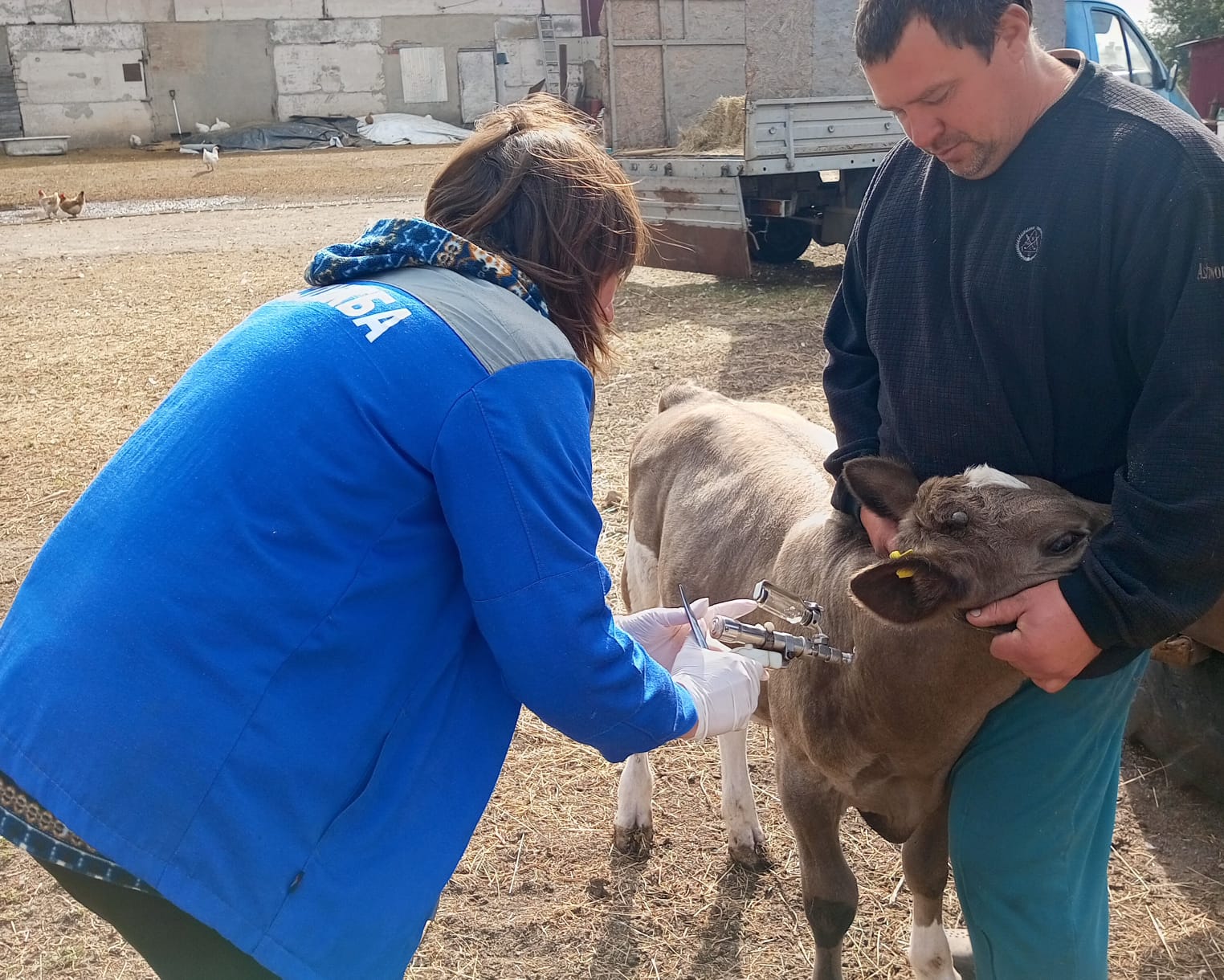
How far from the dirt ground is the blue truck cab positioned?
362cm

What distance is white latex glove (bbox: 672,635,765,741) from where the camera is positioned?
2.38m

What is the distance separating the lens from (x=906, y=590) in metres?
2.35

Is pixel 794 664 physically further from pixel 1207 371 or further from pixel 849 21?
pixel 849 21

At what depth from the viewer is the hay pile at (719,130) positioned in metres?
12.9

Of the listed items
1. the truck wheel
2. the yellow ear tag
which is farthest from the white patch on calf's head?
the truck wheel

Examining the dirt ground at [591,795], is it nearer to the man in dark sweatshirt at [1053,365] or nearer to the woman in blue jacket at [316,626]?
the man in dark sweatshirt at [1053,365]

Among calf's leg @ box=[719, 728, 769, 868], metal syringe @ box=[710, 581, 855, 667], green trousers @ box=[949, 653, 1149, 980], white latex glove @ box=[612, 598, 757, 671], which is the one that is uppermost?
metal syringe @ box=[710, 581, 855, 667]

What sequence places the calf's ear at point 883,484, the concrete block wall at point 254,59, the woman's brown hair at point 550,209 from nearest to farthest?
1. the woman's brown hair at point 550,209
2. the calf's ear at point 883,484
3. the concrete block wall at point 254,59

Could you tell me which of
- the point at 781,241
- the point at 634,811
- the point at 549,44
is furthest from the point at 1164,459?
the point at 549,44

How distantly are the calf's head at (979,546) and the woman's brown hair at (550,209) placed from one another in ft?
2.70

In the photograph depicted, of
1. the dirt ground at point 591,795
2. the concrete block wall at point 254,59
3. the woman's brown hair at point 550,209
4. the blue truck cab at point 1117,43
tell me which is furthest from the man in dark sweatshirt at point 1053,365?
the concrete block wall at point 254,59

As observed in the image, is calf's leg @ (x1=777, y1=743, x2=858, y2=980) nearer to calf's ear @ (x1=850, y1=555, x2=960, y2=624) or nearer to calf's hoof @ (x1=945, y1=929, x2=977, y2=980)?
calf's hoof @ (x1=945, y1=929, x2=977, y2=980)

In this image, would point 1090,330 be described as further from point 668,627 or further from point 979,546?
point 668,627

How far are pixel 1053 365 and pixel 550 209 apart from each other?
3.48 feet
